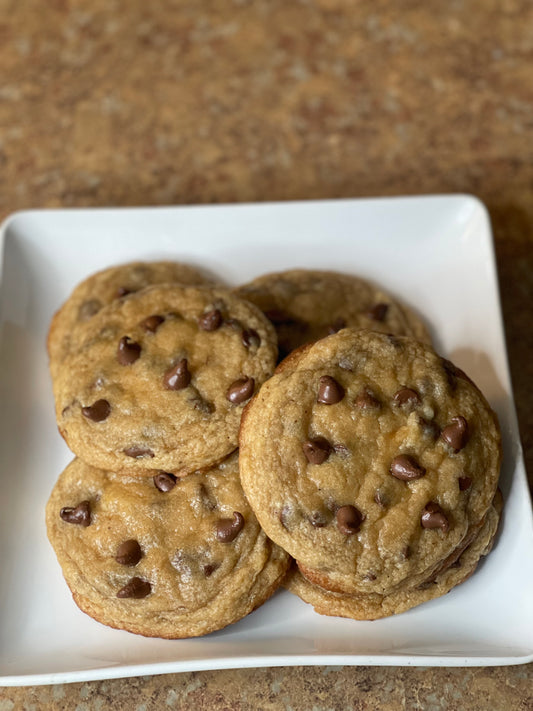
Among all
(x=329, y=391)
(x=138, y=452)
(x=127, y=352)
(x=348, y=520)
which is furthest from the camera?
(x=127, y=352)

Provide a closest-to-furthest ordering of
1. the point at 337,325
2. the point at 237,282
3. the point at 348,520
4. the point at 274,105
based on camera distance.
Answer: the point at 348,520
the point at 337,325
the point at 237,282
the point at 274,105

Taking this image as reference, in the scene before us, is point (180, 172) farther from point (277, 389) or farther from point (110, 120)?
point (277, 389)

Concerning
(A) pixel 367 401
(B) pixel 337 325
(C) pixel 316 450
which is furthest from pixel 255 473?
(B) pixel 337 325

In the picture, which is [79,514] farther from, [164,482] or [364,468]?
[364,468]

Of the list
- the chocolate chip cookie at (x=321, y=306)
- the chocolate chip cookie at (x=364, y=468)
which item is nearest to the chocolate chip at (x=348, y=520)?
the chocolate chip cookie at (x=364, y=468)

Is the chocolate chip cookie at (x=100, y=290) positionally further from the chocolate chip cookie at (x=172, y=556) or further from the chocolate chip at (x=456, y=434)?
the chocolate chip at (x=456, y=434)
